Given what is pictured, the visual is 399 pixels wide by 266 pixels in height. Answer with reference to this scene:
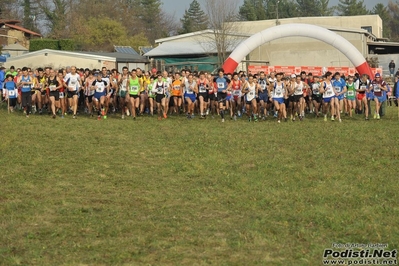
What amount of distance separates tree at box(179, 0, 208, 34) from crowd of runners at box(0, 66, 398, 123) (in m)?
73.6

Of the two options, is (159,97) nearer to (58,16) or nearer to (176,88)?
(176,88)

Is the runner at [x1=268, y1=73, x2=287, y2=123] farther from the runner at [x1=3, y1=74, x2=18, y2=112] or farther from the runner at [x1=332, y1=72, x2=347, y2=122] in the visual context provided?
the runner at [x1=3, y1=74, x2=18, y2=112]

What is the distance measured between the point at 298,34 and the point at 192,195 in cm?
2058

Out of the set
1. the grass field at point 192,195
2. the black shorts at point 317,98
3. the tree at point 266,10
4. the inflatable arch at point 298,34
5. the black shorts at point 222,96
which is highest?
the tree at point 266,10

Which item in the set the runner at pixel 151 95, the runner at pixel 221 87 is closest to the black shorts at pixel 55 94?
the runner at pixel 151 95

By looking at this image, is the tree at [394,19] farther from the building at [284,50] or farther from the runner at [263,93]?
the runner at [263,93]

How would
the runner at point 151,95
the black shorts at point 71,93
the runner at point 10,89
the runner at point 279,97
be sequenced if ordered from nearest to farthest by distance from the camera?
1. the runner at point 279,97
2. the black shorts at point 71,93
3. the runner at point 151,95
4. the runner at point 10,89

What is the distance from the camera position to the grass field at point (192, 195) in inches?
337

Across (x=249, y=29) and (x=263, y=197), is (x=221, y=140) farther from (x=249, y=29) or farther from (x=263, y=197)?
(x=249, y=29)

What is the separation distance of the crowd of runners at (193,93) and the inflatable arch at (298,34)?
3.46m

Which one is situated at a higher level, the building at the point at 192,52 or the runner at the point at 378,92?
the building at the point at 192,52

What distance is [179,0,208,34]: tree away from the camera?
10084cm

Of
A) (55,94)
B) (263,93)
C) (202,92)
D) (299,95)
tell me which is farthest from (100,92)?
(299,95)

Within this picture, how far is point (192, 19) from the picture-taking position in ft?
348
